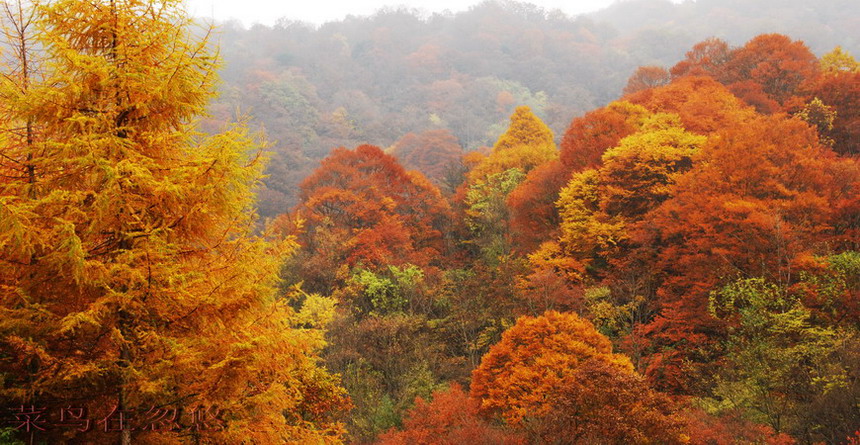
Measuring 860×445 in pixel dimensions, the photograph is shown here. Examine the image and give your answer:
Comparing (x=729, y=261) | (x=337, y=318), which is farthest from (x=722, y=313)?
(x=337, y=318)

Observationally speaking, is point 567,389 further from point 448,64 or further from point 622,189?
point 448,64

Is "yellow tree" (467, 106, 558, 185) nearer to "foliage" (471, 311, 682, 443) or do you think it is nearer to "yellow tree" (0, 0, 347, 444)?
"foliage" (471, 311, 682, 443)

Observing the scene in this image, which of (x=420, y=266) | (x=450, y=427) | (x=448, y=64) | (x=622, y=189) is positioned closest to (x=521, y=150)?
(x=420, y=266)

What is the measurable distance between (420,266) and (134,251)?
72.3ft

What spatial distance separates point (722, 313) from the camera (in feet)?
55.0

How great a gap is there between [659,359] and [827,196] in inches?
314

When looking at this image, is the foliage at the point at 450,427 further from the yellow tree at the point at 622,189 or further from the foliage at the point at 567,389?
the yellow tree at the point at 622,189

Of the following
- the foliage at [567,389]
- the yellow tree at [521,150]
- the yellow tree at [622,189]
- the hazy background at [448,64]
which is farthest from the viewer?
the hazy background at [448,64]

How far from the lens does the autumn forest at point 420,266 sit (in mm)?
5770

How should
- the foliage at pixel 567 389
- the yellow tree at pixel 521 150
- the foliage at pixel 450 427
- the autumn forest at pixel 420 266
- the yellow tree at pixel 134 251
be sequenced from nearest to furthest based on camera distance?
the yellow tree at pixel 134 251, the autumn forest at pixel 420 266, the foliage at pixel 567 389, the foliage at pixel 450 427, the yellow tree at pixel 521 150

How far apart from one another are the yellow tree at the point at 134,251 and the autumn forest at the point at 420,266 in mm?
36

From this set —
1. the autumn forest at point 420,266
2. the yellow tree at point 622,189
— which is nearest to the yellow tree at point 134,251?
the autumn forest at point 420,266

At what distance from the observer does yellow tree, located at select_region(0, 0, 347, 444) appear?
5.52m

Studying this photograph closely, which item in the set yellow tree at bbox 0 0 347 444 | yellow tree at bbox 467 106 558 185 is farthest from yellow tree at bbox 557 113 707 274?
yellow tree at bbox 0 0 347 444
